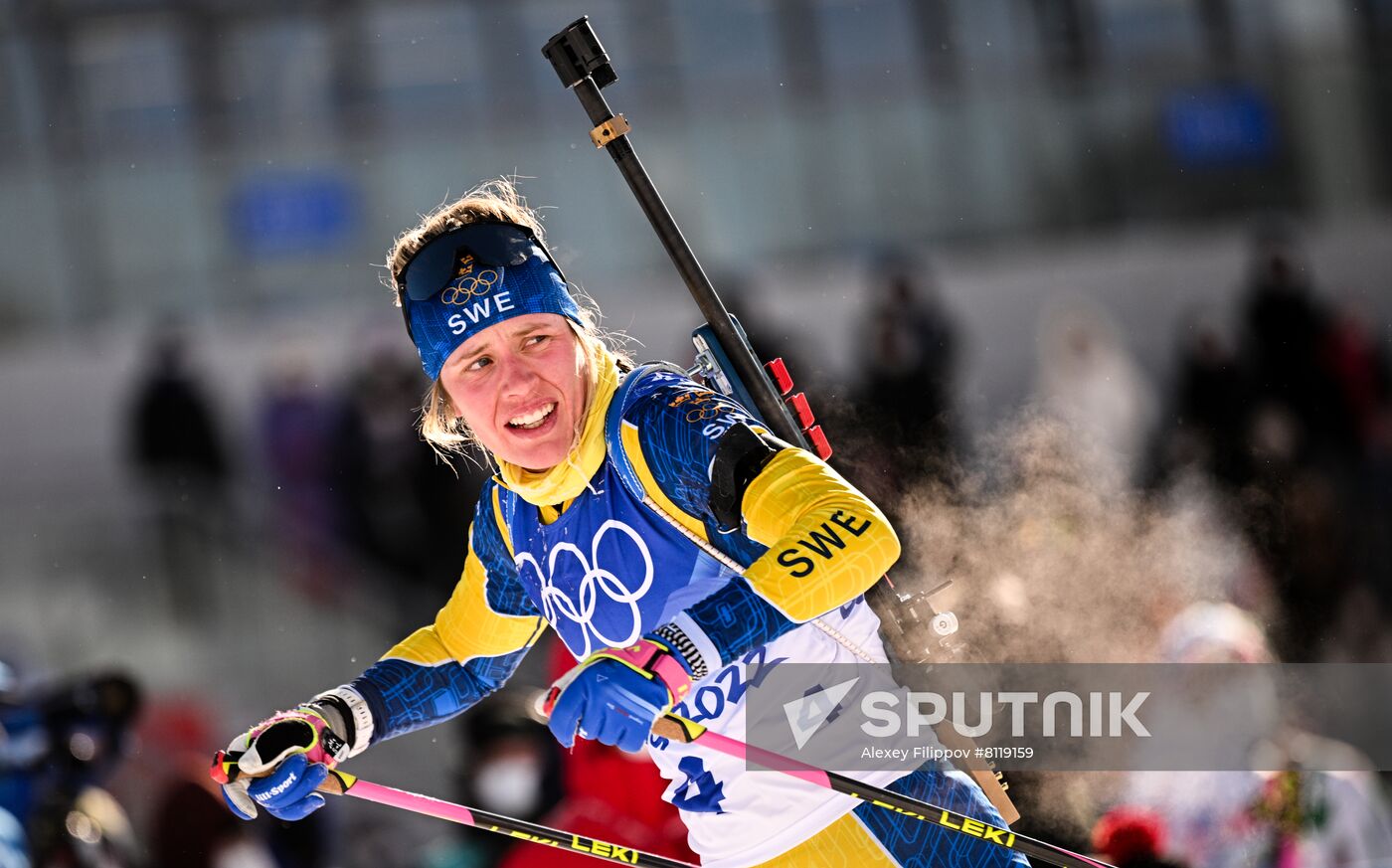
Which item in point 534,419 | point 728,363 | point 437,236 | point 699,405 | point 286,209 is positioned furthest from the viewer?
point 286,209

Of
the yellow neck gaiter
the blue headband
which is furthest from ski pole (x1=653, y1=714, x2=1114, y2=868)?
the blue headband

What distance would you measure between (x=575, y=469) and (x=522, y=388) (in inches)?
7.0

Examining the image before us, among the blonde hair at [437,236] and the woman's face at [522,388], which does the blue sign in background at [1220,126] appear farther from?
the woman's face at [522,388]

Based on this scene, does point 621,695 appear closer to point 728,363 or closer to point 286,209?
point 728,363

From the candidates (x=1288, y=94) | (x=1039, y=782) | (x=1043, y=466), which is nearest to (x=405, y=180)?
(x=1043, y=466)

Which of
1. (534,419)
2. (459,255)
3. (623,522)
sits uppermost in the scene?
(459,255)

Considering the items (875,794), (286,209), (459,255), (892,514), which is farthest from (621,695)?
(286,209)

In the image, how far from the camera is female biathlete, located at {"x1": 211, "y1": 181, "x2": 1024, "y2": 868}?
2.68 metres

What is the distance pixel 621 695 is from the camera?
249 cm

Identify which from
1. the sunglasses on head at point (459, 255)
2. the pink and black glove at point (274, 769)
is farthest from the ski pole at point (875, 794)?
the sunglasses on head at point (459, 255)

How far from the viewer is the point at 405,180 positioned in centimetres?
940

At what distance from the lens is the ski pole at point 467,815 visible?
2.94 metres

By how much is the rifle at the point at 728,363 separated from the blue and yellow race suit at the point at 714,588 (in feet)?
0.34

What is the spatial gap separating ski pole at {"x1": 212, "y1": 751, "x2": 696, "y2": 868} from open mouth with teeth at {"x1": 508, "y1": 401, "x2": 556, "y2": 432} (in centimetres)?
71
